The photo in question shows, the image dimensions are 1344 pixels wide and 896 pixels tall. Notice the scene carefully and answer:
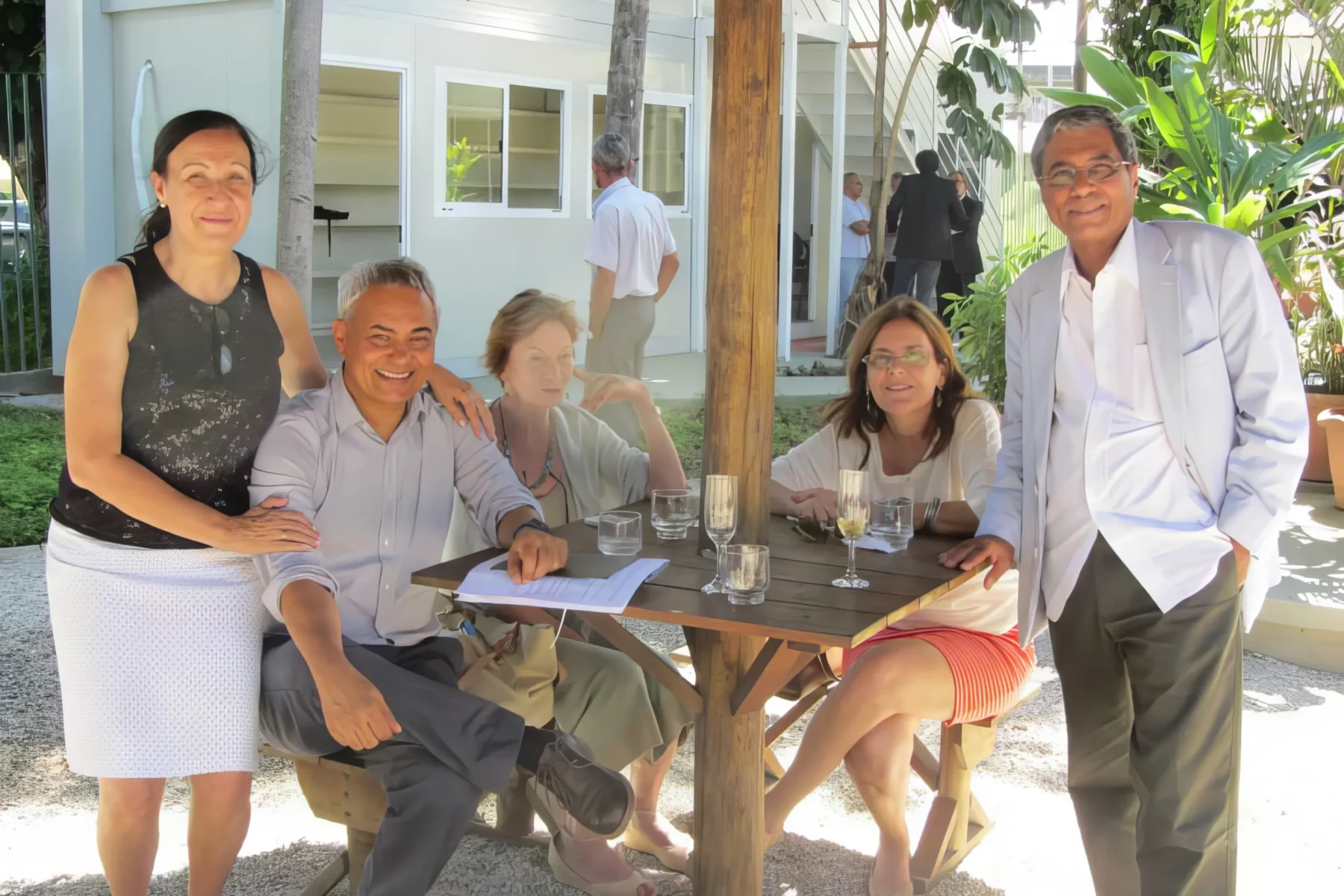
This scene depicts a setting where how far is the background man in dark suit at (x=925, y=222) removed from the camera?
11.1 metres

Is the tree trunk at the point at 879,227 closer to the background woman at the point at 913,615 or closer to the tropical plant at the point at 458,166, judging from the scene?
the tropical plant at the point at 458,166

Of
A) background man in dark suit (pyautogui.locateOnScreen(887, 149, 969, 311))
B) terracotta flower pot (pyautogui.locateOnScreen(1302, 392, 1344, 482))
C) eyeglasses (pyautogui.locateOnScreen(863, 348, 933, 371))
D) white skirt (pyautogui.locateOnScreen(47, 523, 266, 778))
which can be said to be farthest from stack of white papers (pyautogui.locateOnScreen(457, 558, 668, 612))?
background man in dark suit (pyautogui.locateOnScreen(887, 149, 969, 311))

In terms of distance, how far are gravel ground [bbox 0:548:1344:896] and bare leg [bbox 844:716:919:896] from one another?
148mm

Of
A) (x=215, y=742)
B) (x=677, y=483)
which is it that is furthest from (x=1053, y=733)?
(x=215, y=742)

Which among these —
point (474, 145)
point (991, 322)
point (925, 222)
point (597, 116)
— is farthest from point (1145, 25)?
point (474, 145)

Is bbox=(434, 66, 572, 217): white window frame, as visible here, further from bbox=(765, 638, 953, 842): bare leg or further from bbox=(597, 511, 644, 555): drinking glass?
bbox=(765, 638, 953, 842): bare leg

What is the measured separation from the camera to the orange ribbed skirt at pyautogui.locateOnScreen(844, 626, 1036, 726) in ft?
9.81

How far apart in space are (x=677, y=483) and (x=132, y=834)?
59.2 inches

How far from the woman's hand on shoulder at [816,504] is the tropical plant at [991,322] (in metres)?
4.55

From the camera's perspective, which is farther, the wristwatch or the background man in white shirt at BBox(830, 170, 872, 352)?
the background man in white shirt at BBox(830, 170, 872, 352)

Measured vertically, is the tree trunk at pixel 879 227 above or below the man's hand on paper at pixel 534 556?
above

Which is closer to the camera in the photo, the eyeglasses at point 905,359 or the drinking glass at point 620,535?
the drinking glass at point 620,535

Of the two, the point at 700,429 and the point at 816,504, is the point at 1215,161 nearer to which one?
the point at 700,429

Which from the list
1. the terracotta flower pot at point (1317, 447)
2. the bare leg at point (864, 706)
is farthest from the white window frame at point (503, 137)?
the bare leg at point (864, 706)
